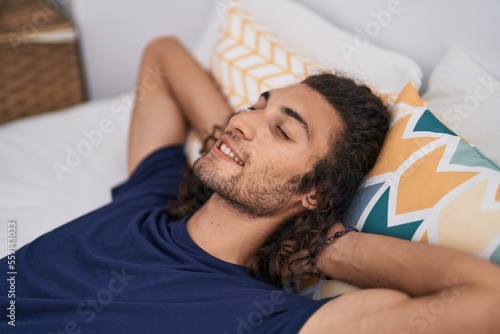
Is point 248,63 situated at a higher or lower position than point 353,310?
higher

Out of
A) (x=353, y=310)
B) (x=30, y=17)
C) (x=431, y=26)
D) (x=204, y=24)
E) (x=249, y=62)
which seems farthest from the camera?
(x=204, y=24)

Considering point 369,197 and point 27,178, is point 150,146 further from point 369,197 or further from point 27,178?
point 369,197

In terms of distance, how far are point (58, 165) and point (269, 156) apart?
0.78 meters

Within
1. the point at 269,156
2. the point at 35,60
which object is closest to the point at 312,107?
the point at 269,156

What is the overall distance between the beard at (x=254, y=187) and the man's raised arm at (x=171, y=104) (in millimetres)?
349

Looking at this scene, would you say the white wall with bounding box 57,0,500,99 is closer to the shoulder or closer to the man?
the man

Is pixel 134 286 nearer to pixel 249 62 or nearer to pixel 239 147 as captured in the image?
pixel 239 147

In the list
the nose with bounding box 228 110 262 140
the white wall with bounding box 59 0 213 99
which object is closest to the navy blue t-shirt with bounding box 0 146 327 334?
the nose with bounding box 228 110 262 140

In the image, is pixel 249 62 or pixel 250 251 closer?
pixel 250 251

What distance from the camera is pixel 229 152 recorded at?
106 cm

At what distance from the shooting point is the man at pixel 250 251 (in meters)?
0.82

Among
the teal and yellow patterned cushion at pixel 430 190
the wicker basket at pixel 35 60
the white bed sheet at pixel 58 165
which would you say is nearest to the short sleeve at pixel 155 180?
the white bed sheet at pixel 58 165

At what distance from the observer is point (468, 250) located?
806 mm

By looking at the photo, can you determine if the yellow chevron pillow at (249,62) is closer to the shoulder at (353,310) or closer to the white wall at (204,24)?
the white wall at (204,24)
